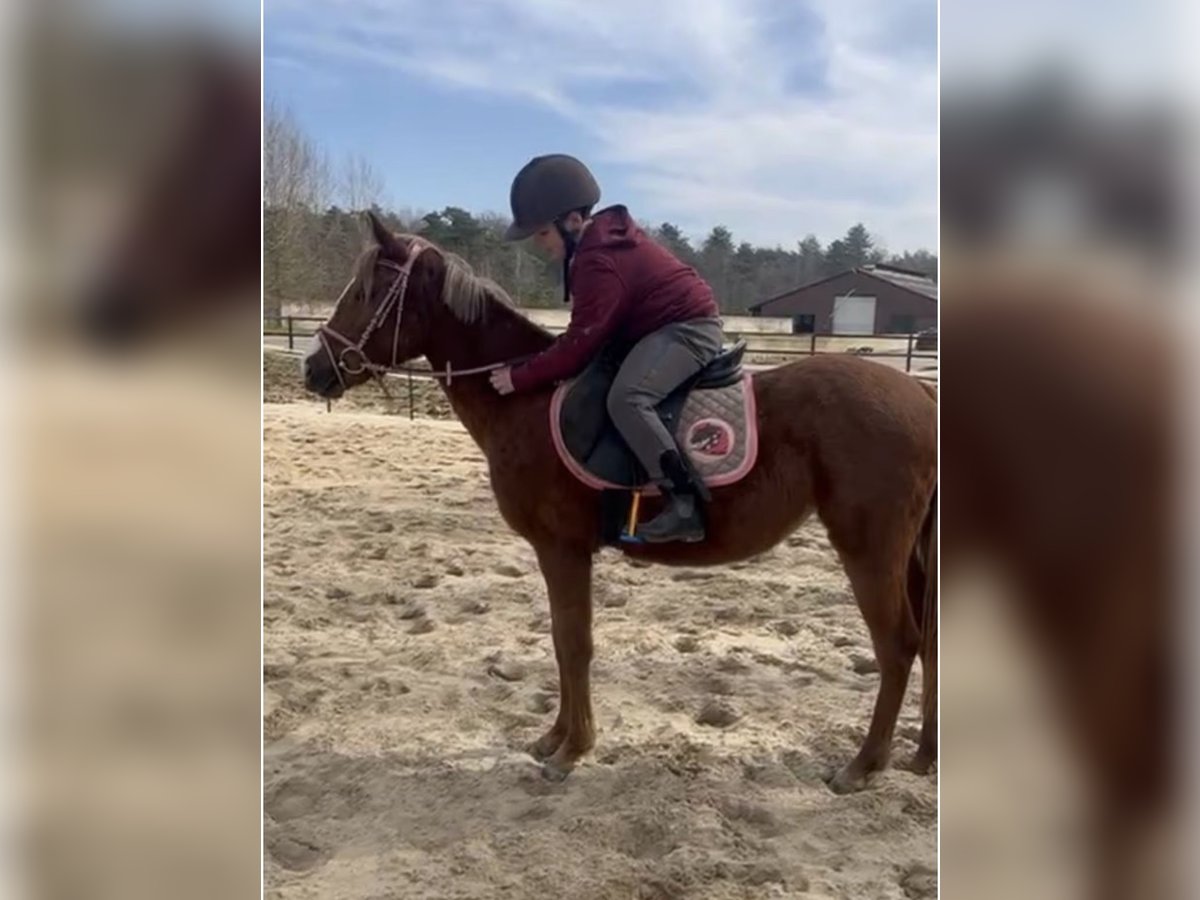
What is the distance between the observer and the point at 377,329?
86.5 inches

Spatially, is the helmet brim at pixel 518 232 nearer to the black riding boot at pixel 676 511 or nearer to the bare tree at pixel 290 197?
the bare tree at pixel 290 197

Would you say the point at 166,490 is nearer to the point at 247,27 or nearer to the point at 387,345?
the point at 247,27

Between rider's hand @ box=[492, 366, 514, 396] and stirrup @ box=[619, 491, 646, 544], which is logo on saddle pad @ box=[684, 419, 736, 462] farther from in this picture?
rider's hand @ box=[492, 366, 514, 396]

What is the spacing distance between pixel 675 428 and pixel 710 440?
0.31 feet

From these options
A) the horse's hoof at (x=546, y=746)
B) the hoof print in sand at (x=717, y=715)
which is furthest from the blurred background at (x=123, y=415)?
the hoof print in sand at (x=717, y=715)

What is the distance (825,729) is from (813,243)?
1434mm

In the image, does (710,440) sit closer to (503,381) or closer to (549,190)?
(503,381)

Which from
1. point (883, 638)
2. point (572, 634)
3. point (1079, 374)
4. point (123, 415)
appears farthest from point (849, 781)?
point (123, 415)

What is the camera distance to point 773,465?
7.04 ft

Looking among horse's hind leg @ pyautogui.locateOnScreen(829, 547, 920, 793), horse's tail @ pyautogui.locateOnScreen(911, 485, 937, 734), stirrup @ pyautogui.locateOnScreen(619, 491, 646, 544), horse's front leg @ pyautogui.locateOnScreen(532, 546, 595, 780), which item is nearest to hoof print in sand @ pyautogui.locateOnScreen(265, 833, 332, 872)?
horse's front leg @ pyautogui.locateOnScreen(532, 546, 595, 780)

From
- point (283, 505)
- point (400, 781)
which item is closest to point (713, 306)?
point (400, 781)

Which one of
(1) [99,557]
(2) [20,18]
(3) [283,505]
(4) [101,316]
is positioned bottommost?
(3) [283,505]

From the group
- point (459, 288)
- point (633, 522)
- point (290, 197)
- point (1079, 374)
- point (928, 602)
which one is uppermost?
point (290, 197)

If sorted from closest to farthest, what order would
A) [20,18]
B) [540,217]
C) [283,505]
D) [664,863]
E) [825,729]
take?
[20,18] < [664,863] < [540,217] < [825,729] < [283,505]
